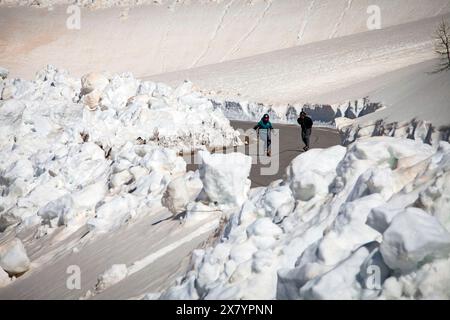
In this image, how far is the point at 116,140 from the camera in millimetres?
Result: 15500

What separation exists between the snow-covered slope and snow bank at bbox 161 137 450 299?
47571mm

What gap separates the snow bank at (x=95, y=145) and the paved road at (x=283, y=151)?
1441mm

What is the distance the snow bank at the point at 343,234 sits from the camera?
12.9 ft

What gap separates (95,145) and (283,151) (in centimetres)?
482

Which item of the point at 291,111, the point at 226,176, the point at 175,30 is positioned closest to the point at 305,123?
the point at 226,176

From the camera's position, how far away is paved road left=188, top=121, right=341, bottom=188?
1095 centimetres

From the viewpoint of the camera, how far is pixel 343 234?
15.5 ft

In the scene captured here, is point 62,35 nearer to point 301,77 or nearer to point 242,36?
point 242,36

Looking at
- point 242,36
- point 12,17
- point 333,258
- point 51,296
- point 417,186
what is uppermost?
point 12,17

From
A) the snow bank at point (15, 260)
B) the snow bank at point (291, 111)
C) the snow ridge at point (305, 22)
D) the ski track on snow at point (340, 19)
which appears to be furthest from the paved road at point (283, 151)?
the snow ridge at point (305, 22)

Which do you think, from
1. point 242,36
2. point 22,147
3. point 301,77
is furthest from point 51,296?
point 242,36

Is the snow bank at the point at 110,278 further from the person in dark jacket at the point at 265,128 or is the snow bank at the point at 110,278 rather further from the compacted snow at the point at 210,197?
the person in dark jacket at the point at 265,128

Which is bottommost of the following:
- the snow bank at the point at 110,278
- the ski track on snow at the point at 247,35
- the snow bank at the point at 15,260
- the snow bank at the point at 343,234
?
the snow bank at the point at 15,260
